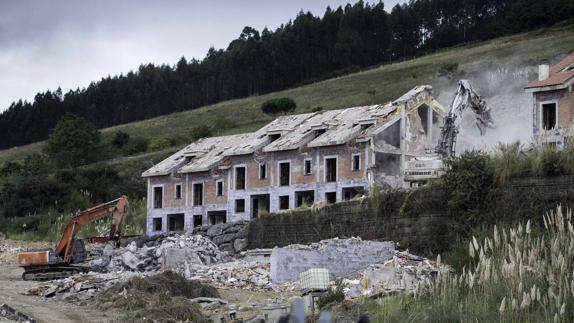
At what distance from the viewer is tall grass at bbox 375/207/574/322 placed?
13.9 m

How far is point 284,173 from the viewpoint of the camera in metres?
47.7

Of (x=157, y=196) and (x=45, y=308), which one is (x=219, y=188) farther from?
(x=45, y=308)

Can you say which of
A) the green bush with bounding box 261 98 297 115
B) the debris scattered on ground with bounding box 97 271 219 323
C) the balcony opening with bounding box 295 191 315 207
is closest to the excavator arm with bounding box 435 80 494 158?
the balcony opening with bounding box 295 191 315 207

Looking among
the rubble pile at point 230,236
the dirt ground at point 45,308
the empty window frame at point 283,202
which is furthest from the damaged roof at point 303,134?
the dirt ground at point 45,308

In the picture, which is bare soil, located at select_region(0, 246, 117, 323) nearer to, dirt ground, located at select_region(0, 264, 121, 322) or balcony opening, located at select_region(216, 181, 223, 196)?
dirt ground, located at select_region(0, 264, 121, 322)

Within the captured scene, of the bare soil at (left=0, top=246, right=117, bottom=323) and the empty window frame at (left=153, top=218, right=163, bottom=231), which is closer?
the bare soil at (left=0, top=246, right=117, bottom=323)

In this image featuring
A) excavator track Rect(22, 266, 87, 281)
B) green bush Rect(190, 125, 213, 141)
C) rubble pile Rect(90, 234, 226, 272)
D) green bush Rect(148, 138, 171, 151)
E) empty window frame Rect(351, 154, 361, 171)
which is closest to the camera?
excavator track Rect(22, 266, 87, 281)

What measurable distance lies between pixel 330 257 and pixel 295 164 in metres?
17.7

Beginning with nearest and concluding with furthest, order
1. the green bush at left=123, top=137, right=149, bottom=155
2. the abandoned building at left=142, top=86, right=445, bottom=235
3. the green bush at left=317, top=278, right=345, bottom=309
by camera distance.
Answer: the green bush at left=317, top=278, right=345, bottom=309, the abandoned building at left=142, top=86, right=445, bottom=235, the green bush at left=123, top=137, right=149, bottom=155

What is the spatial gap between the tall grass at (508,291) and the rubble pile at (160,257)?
18106 mm

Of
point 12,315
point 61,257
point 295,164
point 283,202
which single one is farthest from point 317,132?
point 12,315

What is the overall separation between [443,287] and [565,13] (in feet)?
315

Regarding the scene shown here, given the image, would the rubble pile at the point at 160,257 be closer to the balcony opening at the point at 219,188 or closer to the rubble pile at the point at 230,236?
the rubble pile at the point at 230,236

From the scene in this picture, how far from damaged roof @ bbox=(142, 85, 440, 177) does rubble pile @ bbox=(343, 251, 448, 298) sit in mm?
15526
